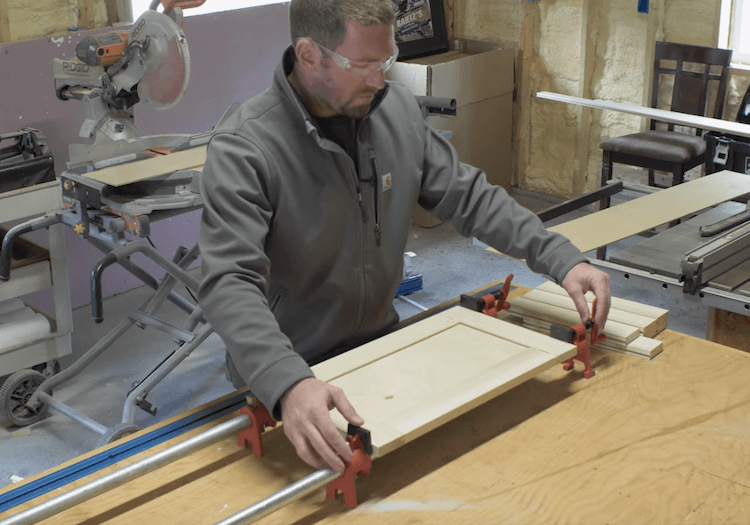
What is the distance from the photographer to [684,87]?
15.9ft

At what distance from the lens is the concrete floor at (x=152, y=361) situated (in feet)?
10.8

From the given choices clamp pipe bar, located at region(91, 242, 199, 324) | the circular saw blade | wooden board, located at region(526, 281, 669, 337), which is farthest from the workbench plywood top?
the circular saw blade

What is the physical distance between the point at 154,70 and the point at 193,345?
105 centimetres

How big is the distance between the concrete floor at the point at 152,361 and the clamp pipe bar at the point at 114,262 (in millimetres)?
503

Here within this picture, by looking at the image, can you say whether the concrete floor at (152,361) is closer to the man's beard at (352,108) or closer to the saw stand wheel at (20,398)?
the saw stand wheel at (20,398)

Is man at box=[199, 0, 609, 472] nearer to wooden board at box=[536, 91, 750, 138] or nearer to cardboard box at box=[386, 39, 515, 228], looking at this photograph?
wooden board at box=[536, 91, 750, 138]

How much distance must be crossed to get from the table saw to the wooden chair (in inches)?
113

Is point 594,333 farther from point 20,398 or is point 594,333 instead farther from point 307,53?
point 20,398

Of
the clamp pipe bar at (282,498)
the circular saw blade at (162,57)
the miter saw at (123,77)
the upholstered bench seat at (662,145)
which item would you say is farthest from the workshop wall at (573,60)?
the clamp pipe bar at (282,498)

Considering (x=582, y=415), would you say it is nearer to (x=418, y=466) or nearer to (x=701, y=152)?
(x=418, y=466)

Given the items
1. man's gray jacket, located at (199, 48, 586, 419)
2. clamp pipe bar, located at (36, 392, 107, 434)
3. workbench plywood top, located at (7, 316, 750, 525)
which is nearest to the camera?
workbench plywood top, located at (7, 316, 750, 525)

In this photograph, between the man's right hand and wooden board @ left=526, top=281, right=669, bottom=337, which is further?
wooden board @ left=526, top=281, right=669, bottom=337

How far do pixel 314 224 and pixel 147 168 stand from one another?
1818 millimetres

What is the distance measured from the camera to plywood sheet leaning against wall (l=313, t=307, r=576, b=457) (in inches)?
56.3
